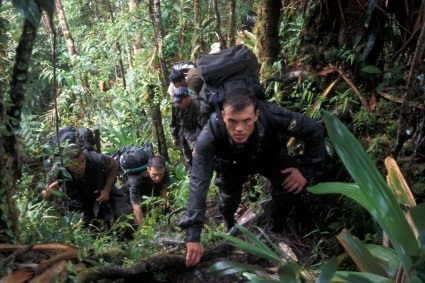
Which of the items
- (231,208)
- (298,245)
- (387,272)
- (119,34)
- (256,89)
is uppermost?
(119,34)

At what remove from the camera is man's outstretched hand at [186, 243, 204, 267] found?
3.17m

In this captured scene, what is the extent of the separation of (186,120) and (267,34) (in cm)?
166

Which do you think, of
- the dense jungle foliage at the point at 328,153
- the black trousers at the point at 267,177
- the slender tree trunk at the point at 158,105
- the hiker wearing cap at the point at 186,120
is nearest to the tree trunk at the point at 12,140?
the dense jungle foliage at the point at 328,153

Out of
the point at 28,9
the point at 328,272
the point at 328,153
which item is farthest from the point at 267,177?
the point at 28,9

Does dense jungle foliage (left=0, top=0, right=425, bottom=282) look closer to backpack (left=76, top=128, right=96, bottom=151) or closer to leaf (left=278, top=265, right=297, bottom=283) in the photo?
leaf (left=278, top=265, right=297, bottom=283)

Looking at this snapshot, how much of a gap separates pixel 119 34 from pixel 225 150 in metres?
7.79

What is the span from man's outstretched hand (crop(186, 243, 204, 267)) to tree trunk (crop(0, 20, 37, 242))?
3.88 feet

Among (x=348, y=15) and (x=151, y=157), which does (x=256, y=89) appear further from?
(x=151, y=157)

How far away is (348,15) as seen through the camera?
464 cm

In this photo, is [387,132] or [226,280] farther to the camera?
[387,132]

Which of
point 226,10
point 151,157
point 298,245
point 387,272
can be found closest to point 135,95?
point 226,10

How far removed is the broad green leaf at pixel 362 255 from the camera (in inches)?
75.8

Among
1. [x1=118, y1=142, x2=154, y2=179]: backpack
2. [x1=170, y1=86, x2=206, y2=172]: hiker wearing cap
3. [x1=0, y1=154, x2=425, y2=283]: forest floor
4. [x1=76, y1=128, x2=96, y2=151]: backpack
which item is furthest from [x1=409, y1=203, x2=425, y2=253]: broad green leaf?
[x1=76, y1=128, x2=96, y2=151]: backpack

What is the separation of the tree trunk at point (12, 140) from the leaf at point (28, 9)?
92 centimetres
